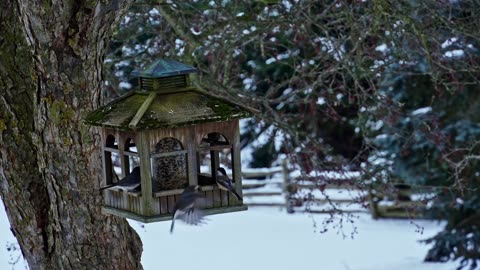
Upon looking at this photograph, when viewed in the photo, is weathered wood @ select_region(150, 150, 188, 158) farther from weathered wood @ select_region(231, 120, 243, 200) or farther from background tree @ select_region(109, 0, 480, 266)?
background tree @ select_region(109, 0, 480, 266)

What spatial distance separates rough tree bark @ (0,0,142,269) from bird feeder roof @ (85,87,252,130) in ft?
1.09

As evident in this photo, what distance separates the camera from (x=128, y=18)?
283 inches

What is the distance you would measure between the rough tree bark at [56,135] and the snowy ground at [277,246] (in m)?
6.64

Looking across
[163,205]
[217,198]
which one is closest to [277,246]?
[217,198]

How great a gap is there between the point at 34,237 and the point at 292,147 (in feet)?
11.2

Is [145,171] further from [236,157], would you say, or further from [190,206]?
[236,157]

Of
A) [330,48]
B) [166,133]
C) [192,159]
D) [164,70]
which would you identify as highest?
[330,48]

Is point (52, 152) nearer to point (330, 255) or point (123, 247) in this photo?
point (123, 247)

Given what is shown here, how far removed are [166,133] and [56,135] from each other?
0.70m

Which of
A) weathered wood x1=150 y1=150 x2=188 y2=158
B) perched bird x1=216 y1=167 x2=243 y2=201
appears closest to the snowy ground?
perched bird x1=216 y1=167 x2=243 y2=201

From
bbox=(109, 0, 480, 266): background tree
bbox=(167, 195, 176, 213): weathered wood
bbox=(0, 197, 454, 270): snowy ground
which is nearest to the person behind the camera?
bbox=(167, 195, 176, 213): weathered wood

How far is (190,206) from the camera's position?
3492 millimetres

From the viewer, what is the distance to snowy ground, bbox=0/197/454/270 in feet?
40.0

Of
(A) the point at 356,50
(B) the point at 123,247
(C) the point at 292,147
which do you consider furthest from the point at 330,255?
(B) the point at 123,247
